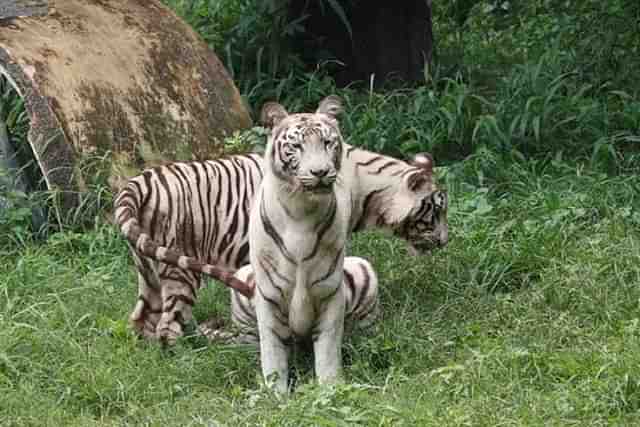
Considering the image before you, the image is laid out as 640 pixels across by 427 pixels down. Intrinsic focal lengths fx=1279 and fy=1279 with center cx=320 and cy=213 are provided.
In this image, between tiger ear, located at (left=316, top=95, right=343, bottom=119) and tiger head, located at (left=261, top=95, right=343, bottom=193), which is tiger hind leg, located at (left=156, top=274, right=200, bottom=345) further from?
tiger ear, located at (left=316, top=95, right=343, bottom=119)

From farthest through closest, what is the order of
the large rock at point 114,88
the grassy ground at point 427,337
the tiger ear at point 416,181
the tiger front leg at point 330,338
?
the large rock at point 114,88, the tiger ear at point 416,181, the tiger front leg at point 330,338, the grassy ground at point 427,337

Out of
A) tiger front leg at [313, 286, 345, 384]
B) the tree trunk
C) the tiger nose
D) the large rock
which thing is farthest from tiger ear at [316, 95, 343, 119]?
the tree trunk

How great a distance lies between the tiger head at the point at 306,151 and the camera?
16.4 feet

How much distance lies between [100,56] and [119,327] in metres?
2.32

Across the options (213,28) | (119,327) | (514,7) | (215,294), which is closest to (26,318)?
(119,327)

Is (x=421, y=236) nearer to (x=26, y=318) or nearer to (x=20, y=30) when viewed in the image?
(x=26, y=318)

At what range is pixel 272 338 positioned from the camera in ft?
17.5

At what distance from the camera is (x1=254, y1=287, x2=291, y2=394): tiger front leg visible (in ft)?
17.4

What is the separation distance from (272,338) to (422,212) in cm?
138

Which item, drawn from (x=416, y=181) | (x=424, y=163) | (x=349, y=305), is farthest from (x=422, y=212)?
(x=349, y=305)

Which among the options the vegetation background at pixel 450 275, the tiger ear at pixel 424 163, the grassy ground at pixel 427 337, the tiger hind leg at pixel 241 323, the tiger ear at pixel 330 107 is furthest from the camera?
the tiger ear at pixel 424 163

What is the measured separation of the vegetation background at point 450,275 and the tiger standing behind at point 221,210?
200 mm

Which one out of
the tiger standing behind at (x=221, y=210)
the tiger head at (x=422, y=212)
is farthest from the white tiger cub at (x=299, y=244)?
the tiger head at (x=422, y=212)

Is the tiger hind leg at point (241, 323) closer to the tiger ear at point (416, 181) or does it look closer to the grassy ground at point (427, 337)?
the grassy ground at point (427, 337)
